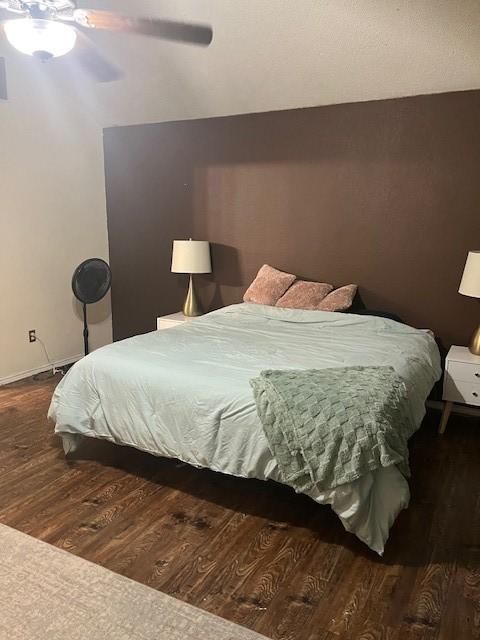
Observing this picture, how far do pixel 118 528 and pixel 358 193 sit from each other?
2873 mm

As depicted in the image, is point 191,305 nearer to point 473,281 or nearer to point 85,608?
point 473,281

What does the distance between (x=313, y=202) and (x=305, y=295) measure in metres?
0.77

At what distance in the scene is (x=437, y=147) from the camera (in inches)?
139

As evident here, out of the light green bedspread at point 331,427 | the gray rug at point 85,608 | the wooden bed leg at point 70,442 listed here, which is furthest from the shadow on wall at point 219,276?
the gray rug at point 85,608

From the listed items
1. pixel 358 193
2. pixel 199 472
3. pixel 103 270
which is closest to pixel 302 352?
pixel 199 472

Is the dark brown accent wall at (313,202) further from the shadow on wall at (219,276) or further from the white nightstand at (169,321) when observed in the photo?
the white nightstand at (169,321)

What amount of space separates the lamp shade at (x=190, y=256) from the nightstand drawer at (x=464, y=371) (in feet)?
7.01

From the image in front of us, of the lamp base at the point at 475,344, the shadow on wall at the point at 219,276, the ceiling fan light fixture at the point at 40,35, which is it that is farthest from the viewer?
the shadow on wall at the point at 219,276

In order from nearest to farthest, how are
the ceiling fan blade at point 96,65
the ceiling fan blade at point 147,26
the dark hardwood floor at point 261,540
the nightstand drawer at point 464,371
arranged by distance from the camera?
1. the dark hardwood floor at point 261,540
2. the ceiling fan blade at point 147,26
3. the nightstand drawer at point 464,371
4. the ceiling fan blade at point 96,65

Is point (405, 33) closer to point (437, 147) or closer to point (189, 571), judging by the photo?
point (437, 147)

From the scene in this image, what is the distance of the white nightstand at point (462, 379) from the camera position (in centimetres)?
314

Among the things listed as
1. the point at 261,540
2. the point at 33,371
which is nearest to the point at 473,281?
the point at 261,540

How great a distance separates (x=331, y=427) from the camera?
2023 millimetres

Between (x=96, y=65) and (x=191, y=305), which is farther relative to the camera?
(x=191, y=305)
